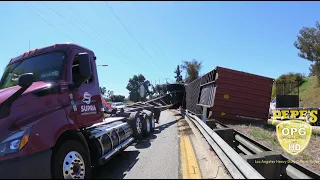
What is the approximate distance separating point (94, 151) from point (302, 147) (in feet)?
18.2

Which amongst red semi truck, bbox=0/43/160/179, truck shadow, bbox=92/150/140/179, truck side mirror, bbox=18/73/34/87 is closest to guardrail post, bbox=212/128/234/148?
truck shadow, bbox=92/150/140/179

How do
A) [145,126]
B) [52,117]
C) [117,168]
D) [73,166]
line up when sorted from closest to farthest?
[52,117] < [73,166] < [117,168] < [145,126]

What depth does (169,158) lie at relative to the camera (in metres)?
6.38

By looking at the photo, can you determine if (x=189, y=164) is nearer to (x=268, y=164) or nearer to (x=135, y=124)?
(x=268, y=164)

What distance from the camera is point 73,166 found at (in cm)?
440

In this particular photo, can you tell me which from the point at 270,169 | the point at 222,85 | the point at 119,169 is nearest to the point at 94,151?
the point at 119,169

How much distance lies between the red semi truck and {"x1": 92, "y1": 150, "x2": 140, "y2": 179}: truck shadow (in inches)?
12.6

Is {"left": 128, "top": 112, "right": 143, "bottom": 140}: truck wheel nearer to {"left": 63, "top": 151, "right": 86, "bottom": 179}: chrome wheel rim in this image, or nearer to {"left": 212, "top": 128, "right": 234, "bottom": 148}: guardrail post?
{"left": 212, "top": 128, "right": 234, "bottom": 148}: guardrail post

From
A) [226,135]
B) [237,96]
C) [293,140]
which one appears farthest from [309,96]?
[226,135]

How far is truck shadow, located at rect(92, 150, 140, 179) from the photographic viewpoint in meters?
5.30

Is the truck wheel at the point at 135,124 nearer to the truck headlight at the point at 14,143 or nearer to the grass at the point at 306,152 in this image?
the grass at the point at 306,152

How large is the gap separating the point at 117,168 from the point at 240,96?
325 inches

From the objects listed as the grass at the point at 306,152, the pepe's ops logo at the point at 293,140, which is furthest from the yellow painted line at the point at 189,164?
the pepe's ops logo at the point at 293,140

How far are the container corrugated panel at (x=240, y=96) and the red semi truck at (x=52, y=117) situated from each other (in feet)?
22.1
